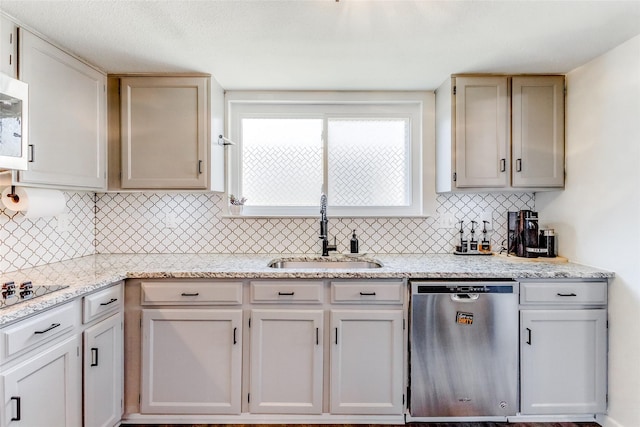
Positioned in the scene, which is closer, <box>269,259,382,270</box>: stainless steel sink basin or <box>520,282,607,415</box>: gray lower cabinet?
<box>520,282,607,415</box>: gray lower cabinet

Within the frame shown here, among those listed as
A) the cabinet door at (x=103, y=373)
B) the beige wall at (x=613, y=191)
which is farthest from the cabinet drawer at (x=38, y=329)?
the beige wall at (x=613, y=191)

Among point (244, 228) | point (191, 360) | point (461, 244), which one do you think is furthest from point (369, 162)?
point (191, 360)

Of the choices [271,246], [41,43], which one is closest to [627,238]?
[271,246]

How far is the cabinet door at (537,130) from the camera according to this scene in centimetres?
236

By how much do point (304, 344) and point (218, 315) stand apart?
0.54m

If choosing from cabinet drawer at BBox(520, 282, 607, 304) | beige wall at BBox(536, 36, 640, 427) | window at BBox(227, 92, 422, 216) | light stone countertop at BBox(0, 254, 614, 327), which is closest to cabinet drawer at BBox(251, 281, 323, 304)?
light stone countertop at BBox(0, 254, 614, 327)

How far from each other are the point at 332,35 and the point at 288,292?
1.46 meters

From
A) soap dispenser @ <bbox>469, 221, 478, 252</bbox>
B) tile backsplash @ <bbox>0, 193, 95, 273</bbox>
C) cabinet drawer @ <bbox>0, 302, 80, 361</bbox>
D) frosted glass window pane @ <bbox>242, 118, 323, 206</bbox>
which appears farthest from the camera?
frosted glass window pane @ <bbox>242, 118, 323, 206</bbox>

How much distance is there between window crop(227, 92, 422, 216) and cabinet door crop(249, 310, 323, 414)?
99 cm

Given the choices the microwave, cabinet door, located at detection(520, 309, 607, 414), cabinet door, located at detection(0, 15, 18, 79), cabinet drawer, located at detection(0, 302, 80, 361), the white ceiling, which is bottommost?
cabinet door, located at detection(520, 309, 607, 414)

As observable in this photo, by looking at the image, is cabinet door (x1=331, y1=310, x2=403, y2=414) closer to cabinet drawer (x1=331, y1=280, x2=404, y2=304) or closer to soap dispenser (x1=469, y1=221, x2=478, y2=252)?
cabinet drawer (x1=331, y1=280, x2=404, y2=304)

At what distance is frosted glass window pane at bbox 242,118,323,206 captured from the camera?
2.80m

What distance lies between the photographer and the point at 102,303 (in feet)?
5.93

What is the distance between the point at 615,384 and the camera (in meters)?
1.98
